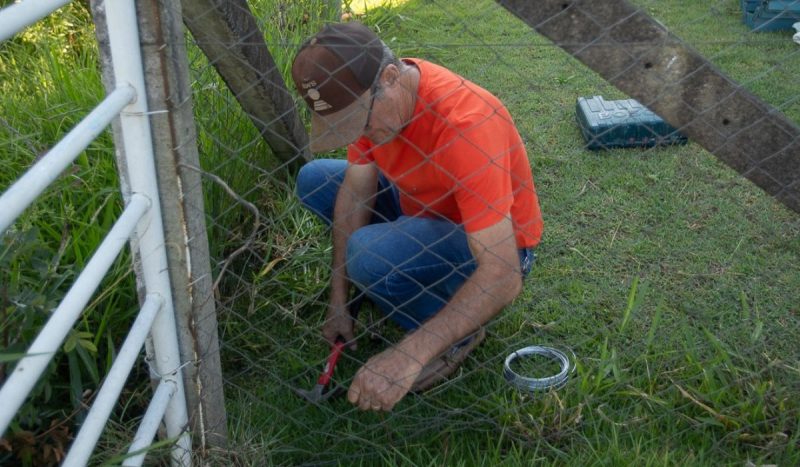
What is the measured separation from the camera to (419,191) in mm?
2438

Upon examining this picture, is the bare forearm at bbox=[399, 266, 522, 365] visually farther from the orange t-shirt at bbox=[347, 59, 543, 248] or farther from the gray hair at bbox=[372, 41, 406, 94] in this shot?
the gray hair at bbox=[372, 41, 406, 94]

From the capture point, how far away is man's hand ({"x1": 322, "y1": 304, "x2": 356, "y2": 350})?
2496 millimetres

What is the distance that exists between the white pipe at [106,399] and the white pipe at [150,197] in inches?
4.4

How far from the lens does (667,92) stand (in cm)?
168

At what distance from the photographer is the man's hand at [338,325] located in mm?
2496

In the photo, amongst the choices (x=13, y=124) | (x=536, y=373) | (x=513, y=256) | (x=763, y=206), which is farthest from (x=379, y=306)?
(x=763, y=206)

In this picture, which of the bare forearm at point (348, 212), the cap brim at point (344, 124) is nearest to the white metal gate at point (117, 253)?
the cap brim at point (344, 124)

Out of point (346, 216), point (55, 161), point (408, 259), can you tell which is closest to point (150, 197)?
point (55, 161)

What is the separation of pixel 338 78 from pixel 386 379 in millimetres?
741

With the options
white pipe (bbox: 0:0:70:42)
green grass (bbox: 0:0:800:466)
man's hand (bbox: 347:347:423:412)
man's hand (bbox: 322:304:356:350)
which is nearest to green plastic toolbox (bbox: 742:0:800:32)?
green grass (bbox: 0:0:800:466)

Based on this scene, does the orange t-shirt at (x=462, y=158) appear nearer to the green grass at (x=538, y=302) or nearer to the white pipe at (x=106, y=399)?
the green grass at (x=538, y=302)

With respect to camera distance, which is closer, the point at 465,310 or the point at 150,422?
the point at 150,422

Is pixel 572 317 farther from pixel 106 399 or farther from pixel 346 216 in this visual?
pixel 106 399

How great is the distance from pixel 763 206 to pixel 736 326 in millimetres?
951
